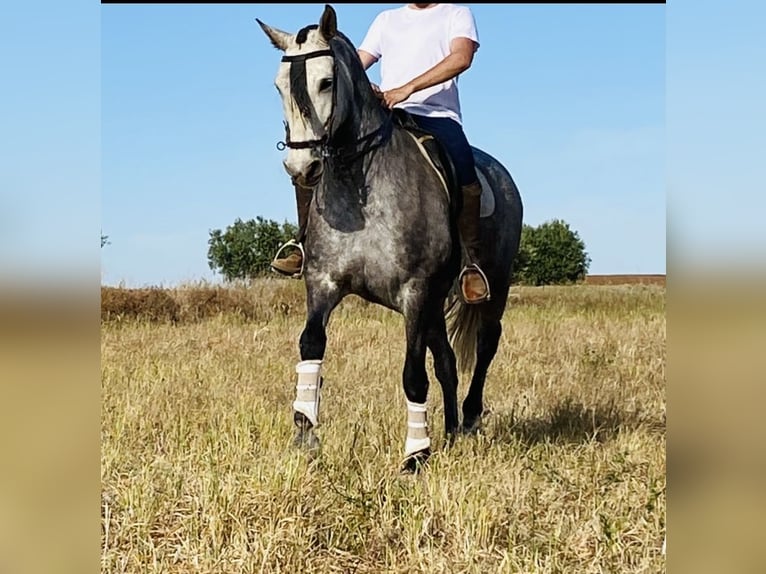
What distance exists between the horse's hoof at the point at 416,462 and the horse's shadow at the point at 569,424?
738mm

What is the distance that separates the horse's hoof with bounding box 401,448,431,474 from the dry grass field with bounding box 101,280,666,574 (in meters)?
0.07

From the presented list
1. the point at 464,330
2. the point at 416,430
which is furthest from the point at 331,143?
the point at 464,330

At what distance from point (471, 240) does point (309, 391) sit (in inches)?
53.5

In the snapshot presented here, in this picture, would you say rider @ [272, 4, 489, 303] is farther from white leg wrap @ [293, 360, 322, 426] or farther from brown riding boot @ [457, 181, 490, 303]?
white leg wrap @ [293, 360, 322, 426]

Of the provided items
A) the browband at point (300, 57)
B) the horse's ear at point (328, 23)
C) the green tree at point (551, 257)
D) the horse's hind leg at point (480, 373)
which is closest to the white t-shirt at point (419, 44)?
the horse's ear at point (328, 23)

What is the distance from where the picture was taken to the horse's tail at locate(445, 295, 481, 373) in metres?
5.45

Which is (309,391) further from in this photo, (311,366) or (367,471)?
(367,471)

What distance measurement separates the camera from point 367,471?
3.45 m

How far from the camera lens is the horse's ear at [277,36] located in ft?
10.8
